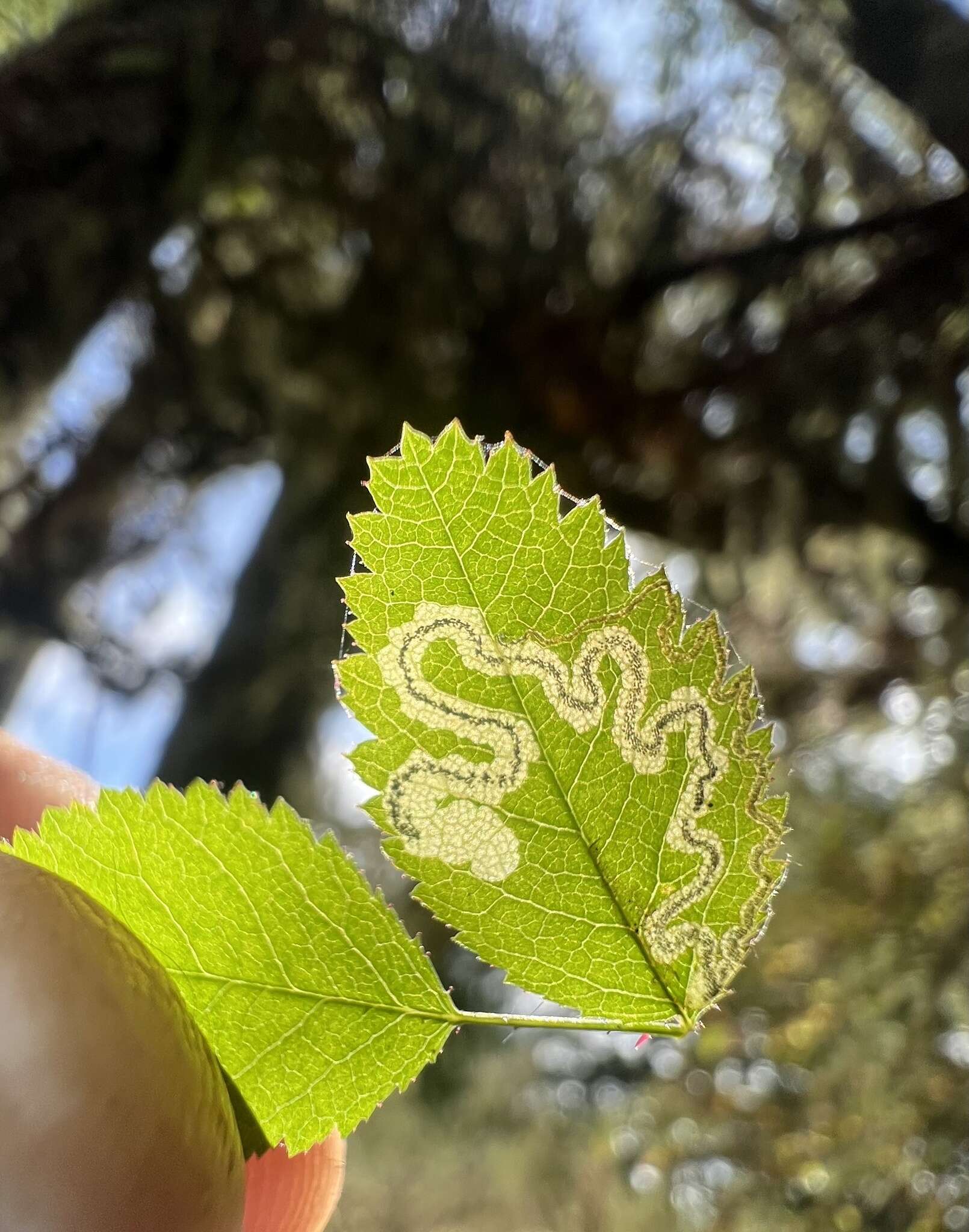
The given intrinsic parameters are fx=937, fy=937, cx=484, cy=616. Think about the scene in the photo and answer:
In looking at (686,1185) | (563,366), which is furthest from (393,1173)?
(563,366)

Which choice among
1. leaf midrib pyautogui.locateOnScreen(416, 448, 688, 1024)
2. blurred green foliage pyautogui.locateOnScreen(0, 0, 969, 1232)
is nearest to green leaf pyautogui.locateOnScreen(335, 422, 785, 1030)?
leaf midrib pyautogui.locateOnScreen(416, 448, 688, 1024)

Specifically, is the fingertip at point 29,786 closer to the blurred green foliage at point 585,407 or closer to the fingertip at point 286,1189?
the fingertip at point 286,1189

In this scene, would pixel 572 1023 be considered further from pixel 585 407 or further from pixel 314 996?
pixel 585 407

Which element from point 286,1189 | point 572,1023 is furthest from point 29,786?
point 572,1023

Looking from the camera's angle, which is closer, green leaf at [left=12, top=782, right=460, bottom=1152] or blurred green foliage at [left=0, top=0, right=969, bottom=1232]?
green leaf at [left=12, top=782, right=460, bottom=1152]

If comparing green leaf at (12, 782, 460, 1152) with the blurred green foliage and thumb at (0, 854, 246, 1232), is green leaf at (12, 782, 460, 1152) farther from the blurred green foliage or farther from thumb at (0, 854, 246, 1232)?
the blurred green foliage

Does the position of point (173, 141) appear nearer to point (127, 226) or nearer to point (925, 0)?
point (127, 226)
